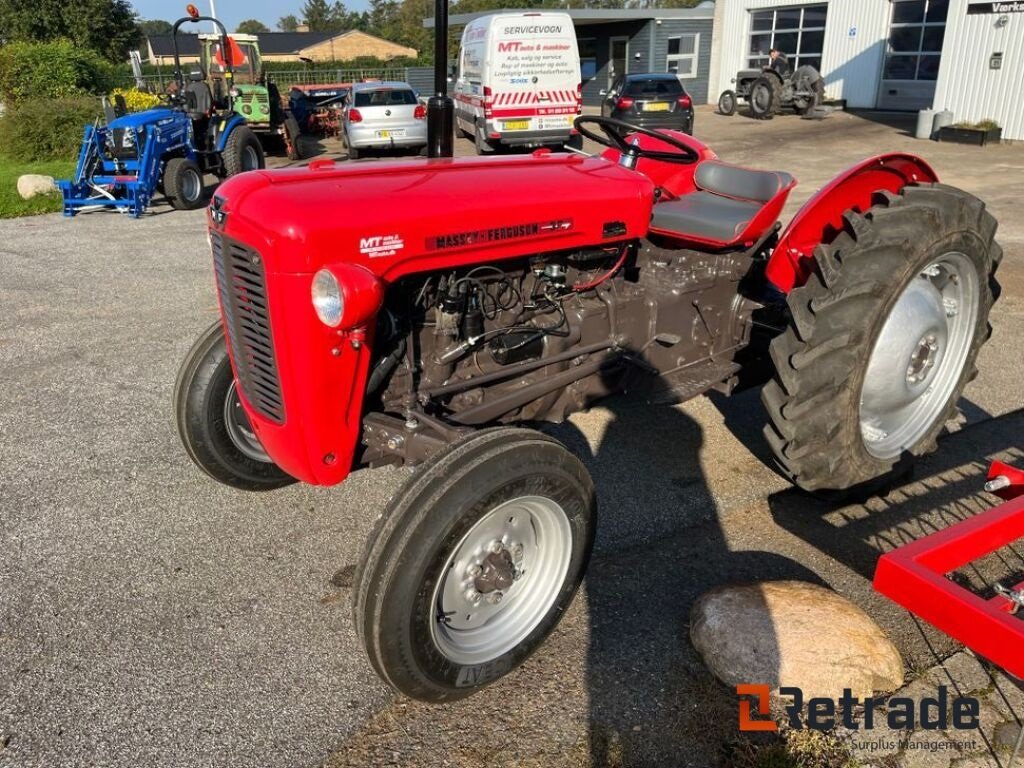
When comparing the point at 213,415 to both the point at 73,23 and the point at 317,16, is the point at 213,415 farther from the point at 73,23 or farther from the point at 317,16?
the point at 317,16

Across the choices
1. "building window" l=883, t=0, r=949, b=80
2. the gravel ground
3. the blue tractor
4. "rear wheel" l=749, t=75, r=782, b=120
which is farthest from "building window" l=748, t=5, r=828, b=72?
the gravel ground

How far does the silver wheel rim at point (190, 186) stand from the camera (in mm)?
10500

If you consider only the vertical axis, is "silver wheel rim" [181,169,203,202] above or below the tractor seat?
Result: below

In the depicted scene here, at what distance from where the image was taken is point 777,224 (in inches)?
150

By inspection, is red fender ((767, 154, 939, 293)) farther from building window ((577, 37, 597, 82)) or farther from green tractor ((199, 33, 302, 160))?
building window ((577, 37, 597, 82))

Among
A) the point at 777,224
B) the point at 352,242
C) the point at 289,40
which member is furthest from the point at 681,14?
the point at 289,40

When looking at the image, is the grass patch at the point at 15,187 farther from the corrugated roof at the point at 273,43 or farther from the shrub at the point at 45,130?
the corrugated roof at the point at 273,43

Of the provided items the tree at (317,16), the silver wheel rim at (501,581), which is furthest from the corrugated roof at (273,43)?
the silver wheel rim at (501,581)

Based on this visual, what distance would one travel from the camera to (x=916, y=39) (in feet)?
65.1

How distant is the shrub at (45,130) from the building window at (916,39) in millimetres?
18681

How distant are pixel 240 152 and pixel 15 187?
11.3 feet

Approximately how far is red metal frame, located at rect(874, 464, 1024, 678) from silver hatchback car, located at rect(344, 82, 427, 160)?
13573mm

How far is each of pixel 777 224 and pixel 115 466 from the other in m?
3.39

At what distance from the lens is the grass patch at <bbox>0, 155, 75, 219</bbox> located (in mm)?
10500
